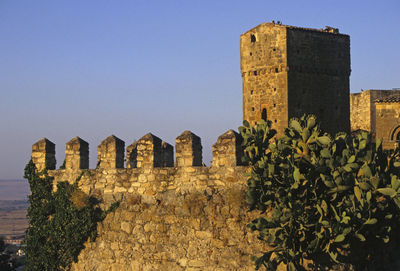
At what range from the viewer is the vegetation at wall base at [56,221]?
533 inches

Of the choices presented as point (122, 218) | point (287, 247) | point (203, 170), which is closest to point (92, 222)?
point (122, 218)

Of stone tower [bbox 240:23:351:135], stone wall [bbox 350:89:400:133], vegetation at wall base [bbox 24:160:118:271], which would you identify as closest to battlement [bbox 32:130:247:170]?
vegetation at wall base [bbox 24:160:118:271]

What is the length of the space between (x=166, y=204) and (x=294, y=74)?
1167cm

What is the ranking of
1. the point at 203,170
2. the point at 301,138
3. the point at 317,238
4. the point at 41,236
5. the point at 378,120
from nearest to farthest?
the point at 317,238, the point at 301,138, the point at 203,170, the point at 41,236, the point at 378,120

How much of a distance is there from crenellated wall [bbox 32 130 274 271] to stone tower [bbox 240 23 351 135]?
9.76 meters

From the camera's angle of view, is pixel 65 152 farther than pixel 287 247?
Yes

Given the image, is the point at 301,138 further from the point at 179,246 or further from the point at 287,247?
the point at 179,246

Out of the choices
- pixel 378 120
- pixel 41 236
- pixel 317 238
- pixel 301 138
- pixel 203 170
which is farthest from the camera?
pixel 378 120

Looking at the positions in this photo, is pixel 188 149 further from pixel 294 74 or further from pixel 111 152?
pixel 294 74

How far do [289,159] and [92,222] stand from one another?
5.33 m

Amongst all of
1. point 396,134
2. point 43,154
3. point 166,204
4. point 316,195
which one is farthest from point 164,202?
point 396,134

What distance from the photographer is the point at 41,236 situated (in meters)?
14.1

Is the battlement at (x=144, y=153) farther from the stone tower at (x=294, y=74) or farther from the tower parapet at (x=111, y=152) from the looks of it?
the stone tower at (x=294, y=74)

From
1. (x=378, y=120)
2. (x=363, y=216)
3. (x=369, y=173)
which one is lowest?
(x=363, y=216)
